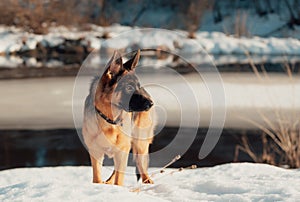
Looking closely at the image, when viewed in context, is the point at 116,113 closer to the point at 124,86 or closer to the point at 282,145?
the point at 124,86

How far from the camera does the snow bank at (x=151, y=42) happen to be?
893 inches

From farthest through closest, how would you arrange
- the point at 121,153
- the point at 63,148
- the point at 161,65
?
1. the point at 161,65
2. the point at 63,148
3. the point at 121,153

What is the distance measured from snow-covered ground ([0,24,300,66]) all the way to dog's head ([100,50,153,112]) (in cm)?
1774

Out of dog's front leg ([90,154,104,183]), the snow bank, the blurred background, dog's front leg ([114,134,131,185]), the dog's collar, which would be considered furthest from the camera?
the snow bank

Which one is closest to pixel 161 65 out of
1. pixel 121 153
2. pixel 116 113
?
pixel 121 153

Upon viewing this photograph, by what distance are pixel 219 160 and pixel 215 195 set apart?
14.3 ft

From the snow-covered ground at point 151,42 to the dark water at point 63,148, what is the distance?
12368 mm

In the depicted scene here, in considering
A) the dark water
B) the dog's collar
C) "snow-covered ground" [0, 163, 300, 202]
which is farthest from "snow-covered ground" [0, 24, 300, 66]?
the dog's collar

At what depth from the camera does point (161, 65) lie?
882 cm

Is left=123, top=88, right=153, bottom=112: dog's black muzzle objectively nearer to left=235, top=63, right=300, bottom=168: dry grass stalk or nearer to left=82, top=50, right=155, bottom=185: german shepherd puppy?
left=82, top=50, right=155, bottom=185: german shepherd puppy

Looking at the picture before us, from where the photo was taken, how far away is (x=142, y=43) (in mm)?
22859

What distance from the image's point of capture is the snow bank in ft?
74.4

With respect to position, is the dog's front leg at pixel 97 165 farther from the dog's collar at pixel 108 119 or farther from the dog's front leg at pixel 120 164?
the dog's collar at pixel 108 119

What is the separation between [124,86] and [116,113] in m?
0.22
